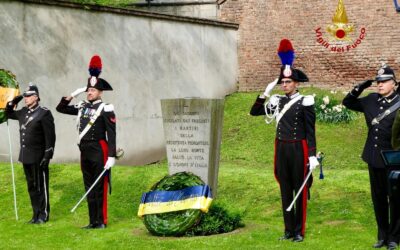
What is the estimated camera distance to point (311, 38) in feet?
70.7

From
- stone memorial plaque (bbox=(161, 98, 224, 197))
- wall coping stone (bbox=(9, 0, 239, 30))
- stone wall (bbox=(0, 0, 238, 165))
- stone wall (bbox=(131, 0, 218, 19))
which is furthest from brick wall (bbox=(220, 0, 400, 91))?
stone memorial plaque (bbox=(161, 98, 224, 197))

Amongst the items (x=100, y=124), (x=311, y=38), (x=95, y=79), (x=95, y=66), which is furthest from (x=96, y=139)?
(x=311, y=38)

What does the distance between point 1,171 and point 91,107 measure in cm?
428

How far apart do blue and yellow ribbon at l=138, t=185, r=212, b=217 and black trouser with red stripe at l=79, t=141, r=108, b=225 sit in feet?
2.58

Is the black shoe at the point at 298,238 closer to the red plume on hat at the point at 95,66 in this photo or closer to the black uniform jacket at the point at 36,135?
the red plume on hat at the point at 95,66

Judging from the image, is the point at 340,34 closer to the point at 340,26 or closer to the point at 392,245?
the point at 340,26

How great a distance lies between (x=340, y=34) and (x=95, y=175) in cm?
1245

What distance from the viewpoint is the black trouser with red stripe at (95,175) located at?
10.4m

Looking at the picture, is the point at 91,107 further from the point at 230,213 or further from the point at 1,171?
the point at 1,171

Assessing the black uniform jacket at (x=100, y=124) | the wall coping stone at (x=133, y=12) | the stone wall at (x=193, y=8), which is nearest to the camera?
the black uniform jacket at (x=100, y=124)

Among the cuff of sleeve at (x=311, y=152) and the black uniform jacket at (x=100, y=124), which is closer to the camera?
the cuff of sleeve at (x=311, y=152)

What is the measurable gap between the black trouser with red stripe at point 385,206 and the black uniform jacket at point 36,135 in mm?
4544

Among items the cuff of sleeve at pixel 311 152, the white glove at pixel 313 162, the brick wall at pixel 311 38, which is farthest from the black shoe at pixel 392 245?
the brick wall at pixel 311 38

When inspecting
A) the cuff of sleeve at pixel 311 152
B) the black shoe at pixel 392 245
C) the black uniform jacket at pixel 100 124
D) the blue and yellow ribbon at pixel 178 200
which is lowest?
the black shoe at pixel 392 245
